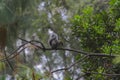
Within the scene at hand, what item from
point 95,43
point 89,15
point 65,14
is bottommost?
point 95,43

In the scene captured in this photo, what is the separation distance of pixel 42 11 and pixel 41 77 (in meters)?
5.14

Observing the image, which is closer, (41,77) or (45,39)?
(41,77)

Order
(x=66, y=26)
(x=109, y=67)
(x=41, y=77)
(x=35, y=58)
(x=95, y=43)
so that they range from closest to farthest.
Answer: (x=41, y=77) → (x=109, y=67) → (x=95, y=43) → (x=66, y=26) → (x=35, y=58)

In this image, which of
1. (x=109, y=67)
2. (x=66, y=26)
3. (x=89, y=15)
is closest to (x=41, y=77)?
(x=109, y=67)

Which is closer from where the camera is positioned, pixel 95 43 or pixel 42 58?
pixel 95 43

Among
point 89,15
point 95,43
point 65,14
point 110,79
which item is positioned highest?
point 65,14

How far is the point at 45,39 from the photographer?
7645mm

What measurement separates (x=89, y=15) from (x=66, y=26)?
4.00 meters

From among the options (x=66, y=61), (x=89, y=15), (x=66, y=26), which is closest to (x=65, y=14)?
(x=66, y=26)

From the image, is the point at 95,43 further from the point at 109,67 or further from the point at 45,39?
the point at 45,39

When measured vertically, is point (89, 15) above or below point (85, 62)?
above

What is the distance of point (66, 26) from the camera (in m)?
7.41

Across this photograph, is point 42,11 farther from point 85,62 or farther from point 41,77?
point 41,77

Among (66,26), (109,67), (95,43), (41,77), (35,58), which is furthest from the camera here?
(35,58)
